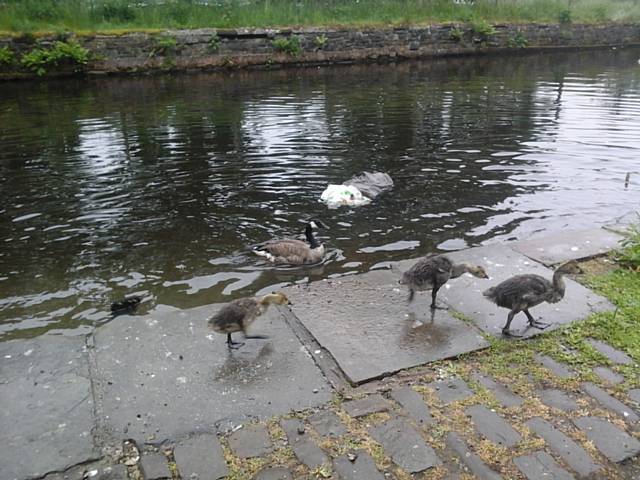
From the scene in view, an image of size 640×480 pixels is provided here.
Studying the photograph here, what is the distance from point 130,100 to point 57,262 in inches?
527

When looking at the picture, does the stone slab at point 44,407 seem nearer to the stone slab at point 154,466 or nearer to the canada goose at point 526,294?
the stone slab at point 154,466

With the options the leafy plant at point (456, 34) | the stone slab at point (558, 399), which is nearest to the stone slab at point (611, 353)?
the stone slab at point (558, 399)

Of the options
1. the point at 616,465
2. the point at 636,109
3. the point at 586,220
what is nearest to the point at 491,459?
the point at 616,465

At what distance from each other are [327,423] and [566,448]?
1.58 m

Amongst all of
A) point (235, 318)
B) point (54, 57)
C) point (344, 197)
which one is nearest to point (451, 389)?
point (235, 318)

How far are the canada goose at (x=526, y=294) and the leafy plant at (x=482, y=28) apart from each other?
30023 millimetres

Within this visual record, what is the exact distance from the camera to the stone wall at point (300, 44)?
83.6 feet

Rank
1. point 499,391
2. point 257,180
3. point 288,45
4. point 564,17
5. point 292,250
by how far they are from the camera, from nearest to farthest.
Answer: point 499,391
point 292,250
point 257,180
point 288,45
point 564,17

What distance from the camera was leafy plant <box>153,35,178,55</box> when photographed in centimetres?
2597

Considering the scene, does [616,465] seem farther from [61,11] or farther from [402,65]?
[61,11]

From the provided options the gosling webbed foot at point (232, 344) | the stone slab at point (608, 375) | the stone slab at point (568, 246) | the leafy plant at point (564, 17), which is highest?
the leafy plant at point (564, 17)

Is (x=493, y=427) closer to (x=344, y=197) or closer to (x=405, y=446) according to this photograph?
(x=405, y=446)

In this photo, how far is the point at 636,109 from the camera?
17219 mm

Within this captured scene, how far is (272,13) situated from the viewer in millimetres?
29781
